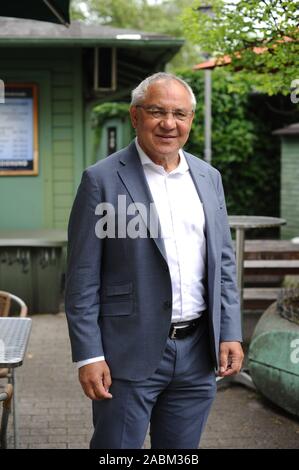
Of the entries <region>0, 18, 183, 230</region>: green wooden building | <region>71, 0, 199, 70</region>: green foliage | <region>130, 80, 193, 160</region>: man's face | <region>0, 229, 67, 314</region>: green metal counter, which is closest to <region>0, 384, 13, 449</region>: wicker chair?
<region>130, 80, 193, 160</region>: man's face

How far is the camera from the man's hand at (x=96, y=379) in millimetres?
2758

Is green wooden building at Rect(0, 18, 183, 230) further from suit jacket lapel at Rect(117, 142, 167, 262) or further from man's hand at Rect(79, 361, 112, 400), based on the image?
man's hand at Rect(79, 361, 112, 400)

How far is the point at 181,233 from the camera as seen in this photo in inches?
113

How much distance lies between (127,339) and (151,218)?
447mm

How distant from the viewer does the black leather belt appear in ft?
9.37

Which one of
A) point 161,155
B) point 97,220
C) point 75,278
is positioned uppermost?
point 161,155

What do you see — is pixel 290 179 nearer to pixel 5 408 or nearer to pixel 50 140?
pixel 50 140

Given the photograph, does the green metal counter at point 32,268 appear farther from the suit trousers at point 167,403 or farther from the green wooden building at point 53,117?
the suit trousers at point 167,403

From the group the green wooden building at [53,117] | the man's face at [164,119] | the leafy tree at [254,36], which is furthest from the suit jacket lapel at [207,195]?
the green wooden building at [53,117]

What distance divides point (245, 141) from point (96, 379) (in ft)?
39.6

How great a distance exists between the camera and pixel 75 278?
279 centimetres

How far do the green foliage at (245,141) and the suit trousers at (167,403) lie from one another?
11.6 metres
